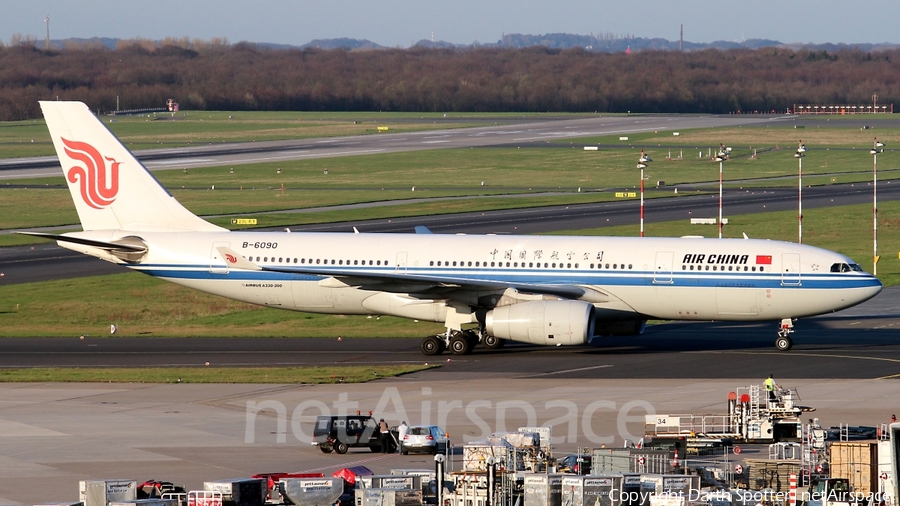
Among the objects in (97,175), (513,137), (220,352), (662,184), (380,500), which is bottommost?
(380,500)

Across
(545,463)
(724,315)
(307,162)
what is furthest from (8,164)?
(545,463)

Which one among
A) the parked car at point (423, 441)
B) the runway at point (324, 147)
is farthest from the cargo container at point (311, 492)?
the runway at point (324, 147)

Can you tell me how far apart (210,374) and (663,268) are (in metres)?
17.6

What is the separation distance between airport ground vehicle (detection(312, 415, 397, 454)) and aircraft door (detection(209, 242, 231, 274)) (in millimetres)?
19381

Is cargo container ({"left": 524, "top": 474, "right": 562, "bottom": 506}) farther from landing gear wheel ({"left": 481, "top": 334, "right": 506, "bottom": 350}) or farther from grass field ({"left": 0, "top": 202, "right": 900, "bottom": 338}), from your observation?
grass field ({"left": 0, "top": 202, "right": 900, "bottom": 338})

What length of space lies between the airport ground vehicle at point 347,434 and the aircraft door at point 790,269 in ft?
67.3

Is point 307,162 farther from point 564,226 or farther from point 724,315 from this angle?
point 724,315

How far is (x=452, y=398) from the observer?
41.4 metres

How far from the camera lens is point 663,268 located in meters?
50.0

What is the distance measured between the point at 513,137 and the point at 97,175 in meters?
133

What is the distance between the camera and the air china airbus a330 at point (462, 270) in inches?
1940

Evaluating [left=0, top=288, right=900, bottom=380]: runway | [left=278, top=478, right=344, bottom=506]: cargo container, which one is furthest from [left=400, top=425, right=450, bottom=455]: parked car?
[left=0, top=288, right=900, bottom=380]: runway

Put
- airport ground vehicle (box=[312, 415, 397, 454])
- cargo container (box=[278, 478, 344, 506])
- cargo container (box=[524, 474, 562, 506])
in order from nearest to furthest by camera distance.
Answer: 1. cargo container (box=[524, 474, 562, 506])
2. cargo container (box=[278, 478, 344, 506])
3. airport ground vehicle (box=[312, 415, 397, 454])

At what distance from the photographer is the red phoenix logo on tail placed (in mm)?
54844
